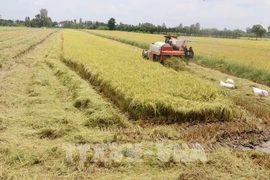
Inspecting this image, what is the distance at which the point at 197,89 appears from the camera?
6.83 metres

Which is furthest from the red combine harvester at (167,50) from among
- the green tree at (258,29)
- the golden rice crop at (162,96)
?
the green tree at (258,29)

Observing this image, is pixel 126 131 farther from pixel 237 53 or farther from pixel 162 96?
pixel 237 53

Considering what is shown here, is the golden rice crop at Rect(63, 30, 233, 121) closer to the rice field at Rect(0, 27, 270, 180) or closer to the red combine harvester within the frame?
the rice field at Rect(0, 27, 270, 180)

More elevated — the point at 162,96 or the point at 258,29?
the point at 258,29

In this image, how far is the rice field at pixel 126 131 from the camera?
3.78 meters

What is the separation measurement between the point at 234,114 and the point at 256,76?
5.82m

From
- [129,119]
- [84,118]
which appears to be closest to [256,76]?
[129,119]

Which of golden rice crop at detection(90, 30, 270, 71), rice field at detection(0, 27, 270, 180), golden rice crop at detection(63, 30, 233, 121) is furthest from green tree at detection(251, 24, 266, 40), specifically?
golden rice crop at detection(63, 30, 233, 121)

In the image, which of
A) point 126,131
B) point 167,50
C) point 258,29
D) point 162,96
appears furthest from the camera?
point 258,29

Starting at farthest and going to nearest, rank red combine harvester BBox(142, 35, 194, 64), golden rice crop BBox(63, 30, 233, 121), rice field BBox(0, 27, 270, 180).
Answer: red combine harvester BBox(142, 35, 194, 64), golden rice crop BBox(63, 30, 233, 121), rice field BBox(0, 27, 270, 180)

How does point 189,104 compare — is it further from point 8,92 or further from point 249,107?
point 8,92

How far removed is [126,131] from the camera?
200 inches

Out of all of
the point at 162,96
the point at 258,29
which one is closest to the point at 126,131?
the point at 162,96

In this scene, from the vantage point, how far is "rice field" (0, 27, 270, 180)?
12.4 ft
